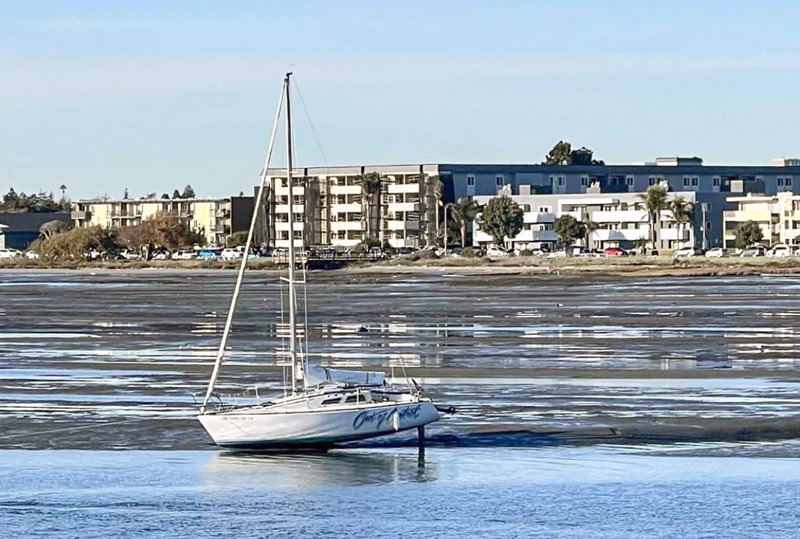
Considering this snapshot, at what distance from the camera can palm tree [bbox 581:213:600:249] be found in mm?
181500

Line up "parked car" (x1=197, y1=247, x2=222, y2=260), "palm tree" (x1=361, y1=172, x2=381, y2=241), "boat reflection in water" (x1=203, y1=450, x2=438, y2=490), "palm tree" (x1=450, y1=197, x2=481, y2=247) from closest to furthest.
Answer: "boat reflection in water" (x1=203, y1=450, x2=438, y2=490) → "palm tree" (x1=450, y1=197, x2=481, y2=247) → "parked car" (x1=197, y1=247, x2=222, y2=260) → "palm tree" (x1=361, y1=172, x2=381, y2=241)

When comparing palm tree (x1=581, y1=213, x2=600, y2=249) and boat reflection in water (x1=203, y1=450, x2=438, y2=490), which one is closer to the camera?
boat reflection in water (x1=203, y1=450, x2=438, y2=490)

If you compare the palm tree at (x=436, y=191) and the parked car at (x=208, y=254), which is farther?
the palm tree at (x=436, y=191)

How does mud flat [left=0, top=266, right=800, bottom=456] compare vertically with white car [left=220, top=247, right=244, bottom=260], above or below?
above

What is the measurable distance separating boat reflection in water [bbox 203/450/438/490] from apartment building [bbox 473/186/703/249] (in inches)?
5859

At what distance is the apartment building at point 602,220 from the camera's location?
178 metres

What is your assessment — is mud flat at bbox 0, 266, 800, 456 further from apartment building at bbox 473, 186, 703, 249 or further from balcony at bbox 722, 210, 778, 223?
balcony at bbox 722, 210, 778, 223

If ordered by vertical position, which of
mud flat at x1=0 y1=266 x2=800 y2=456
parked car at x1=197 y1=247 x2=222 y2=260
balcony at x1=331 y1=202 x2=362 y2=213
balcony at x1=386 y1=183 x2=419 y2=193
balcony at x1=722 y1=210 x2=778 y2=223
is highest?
balcony at x1=386 y1=183 x2=419 y2=193

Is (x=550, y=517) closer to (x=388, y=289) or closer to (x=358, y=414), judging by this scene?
(x=358, y=414)

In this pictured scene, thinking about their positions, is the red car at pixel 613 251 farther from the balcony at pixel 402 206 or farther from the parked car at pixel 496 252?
the balcony at pixel 402 206

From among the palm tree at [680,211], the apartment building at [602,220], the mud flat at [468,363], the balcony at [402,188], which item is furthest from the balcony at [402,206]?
the mud flat at [468,363]

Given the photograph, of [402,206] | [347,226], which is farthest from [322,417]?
[347,226]

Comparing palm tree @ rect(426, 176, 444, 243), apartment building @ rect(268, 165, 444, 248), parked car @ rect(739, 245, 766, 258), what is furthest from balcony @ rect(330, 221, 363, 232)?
parked car @ rect(739, 245, 766, 258)

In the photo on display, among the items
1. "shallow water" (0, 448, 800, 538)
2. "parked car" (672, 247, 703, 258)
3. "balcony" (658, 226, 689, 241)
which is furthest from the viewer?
"balcony" (658, 226, 689, 241)
